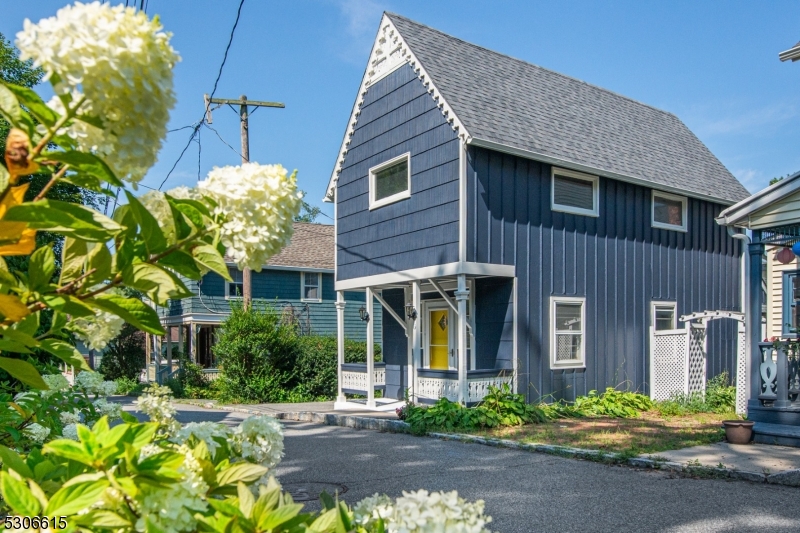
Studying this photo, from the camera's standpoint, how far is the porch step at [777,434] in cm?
952

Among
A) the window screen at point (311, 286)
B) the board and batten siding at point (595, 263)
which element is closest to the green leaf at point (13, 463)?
the board and batten siding at point (595, 263)

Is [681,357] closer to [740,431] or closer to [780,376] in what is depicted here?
[780,376]

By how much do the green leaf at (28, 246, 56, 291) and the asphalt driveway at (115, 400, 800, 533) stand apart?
195 inches

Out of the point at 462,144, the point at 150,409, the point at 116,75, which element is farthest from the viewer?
the point at 462,144

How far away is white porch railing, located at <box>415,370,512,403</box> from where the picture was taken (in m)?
13.0

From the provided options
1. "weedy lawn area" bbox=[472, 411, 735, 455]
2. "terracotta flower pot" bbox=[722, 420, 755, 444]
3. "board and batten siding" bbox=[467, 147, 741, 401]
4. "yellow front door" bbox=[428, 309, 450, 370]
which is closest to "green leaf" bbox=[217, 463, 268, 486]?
"weedy lawn area" bbox=[472, 411, 735, 455]

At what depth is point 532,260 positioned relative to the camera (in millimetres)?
13992

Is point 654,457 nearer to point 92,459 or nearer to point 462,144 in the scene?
point 462,144

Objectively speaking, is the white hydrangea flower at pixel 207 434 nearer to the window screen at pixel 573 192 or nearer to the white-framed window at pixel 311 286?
the window screen at pixel 573 192

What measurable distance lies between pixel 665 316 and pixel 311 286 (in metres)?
16.1

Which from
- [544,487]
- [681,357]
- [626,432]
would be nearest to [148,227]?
[544,487]

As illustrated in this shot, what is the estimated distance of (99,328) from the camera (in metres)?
1.95

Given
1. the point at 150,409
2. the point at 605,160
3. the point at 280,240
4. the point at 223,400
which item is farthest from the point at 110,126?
the point at 223,400

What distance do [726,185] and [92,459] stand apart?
19638 mm
